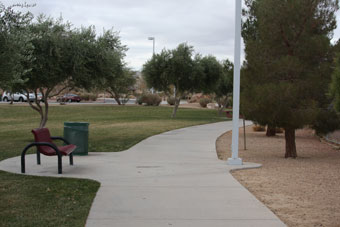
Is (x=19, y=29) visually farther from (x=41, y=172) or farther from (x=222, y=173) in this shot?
(x=222, y=173)

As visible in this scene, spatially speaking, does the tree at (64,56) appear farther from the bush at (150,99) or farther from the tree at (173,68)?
the bush at (150,99)

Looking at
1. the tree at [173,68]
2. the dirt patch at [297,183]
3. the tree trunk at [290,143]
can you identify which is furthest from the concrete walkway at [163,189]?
the tree at [173,68]

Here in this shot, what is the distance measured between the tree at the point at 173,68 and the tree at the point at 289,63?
22931mm

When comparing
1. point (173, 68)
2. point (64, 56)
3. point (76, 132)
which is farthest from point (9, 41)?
point (173, 68)

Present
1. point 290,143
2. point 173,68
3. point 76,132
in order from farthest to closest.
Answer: point 173,68, point 290,143, point 76,132

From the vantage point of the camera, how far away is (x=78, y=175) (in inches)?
391

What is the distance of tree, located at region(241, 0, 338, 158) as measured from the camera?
12.5 m

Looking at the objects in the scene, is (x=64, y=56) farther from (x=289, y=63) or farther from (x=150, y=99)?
(x=150, y=99)

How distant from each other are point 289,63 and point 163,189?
19.3 ft

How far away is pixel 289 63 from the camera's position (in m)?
12.6

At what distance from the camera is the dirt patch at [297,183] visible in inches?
274

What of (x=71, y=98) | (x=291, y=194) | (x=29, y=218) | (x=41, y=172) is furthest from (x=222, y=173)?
(x=71, y=98)

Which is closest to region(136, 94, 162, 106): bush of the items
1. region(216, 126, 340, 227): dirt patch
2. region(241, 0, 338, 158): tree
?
region(216, 126, 340, 227): dirt patch

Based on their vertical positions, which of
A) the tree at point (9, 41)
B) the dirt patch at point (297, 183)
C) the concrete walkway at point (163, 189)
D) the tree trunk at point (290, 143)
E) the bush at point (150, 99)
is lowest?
the dirt patch at point (297, 183)
